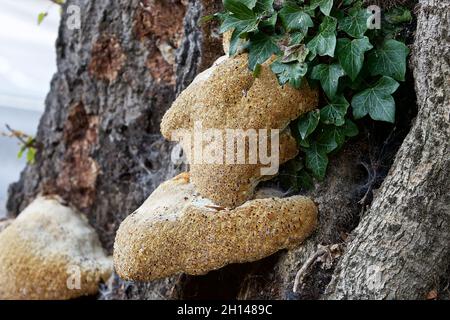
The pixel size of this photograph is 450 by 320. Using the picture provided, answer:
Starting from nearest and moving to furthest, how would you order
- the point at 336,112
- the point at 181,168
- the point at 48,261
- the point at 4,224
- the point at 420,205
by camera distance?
the point at 420,205
the point at 336,112
the point at 181,168
the point at 48,261
the point at 4,224

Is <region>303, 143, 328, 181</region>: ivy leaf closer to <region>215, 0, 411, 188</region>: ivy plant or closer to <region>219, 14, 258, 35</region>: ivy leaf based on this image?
<region>215, 0, 411, 188</region>: ivy plant

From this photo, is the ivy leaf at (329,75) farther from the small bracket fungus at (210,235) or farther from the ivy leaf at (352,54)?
the small bracket fungus at (210,235)

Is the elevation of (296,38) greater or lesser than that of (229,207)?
greater

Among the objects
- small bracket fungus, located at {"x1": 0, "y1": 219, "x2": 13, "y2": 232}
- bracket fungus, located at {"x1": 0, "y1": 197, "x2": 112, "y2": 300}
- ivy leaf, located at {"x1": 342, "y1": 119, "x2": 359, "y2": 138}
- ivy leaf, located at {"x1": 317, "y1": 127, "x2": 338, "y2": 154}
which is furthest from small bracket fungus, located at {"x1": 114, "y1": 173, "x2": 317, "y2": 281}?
small bracket fungus, located at {"x1": 0, "y1": 219, "x2": 13, "y2": 232}

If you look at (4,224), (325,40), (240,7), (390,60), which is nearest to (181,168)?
(240,7)

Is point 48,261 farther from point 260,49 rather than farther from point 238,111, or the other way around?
point 260,49

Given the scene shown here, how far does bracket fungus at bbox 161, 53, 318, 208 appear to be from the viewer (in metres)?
2.24

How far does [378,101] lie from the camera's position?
2109 mm

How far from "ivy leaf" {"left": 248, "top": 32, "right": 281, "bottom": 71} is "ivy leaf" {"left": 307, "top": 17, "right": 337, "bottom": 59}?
0.17 metres

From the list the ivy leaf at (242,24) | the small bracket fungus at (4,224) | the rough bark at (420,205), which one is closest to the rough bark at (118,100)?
the small bracket fungus at (4,224)

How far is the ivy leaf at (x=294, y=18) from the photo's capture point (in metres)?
2.20

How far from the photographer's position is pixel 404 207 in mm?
1994

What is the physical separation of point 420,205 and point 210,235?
2.77ft
